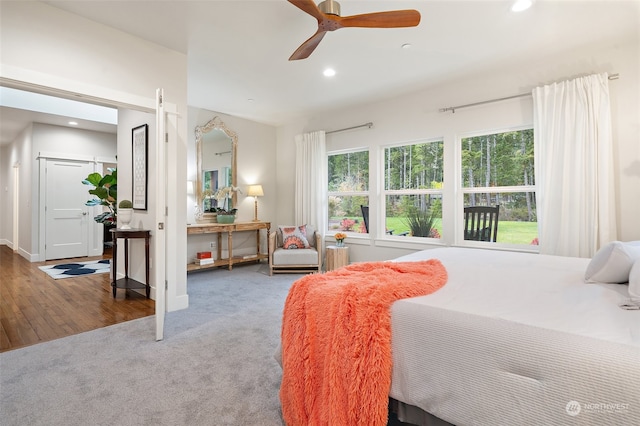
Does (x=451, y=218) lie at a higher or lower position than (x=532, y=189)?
lower

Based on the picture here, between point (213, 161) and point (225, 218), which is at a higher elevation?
point (213, 161)

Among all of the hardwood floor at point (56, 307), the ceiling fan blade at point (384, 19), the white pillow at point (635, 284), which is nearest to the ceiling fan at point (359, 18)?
the ceiling fan blade at point (384, 19)

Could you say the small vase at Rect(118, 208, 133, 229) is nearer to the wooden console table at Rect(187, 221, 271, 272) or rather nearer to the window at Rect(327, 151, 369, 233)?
the wooden console table at Rect(187, 221, 271, 272)

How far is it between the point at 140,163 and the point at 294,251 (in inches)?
93.9

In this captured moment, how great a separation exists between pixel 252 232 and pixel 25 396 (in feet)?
13.8

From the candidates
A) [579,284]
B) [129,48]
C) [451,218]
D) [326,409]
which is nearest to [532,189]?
[451,218]

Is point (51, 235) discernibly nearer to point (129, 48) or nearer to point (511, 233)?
point (129, 48)

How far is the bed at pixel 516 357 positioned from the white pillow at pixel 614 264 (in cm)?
6

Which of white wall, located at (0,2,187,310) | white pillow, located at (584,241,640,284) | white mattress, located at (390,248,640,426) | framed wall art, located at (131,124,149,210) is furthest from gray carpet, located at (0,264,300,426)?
white pillow, located at (584,241,640,284)

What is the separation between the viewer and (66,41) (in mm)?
2510

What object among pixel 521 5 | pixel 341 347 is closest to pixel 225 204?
pixel 341 347

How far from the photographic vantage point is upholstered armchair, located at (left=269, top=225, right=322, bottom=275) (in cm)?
470

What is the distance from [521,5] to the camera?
93.8 inches

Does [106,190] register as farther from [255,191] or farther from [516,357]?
[516,357]
